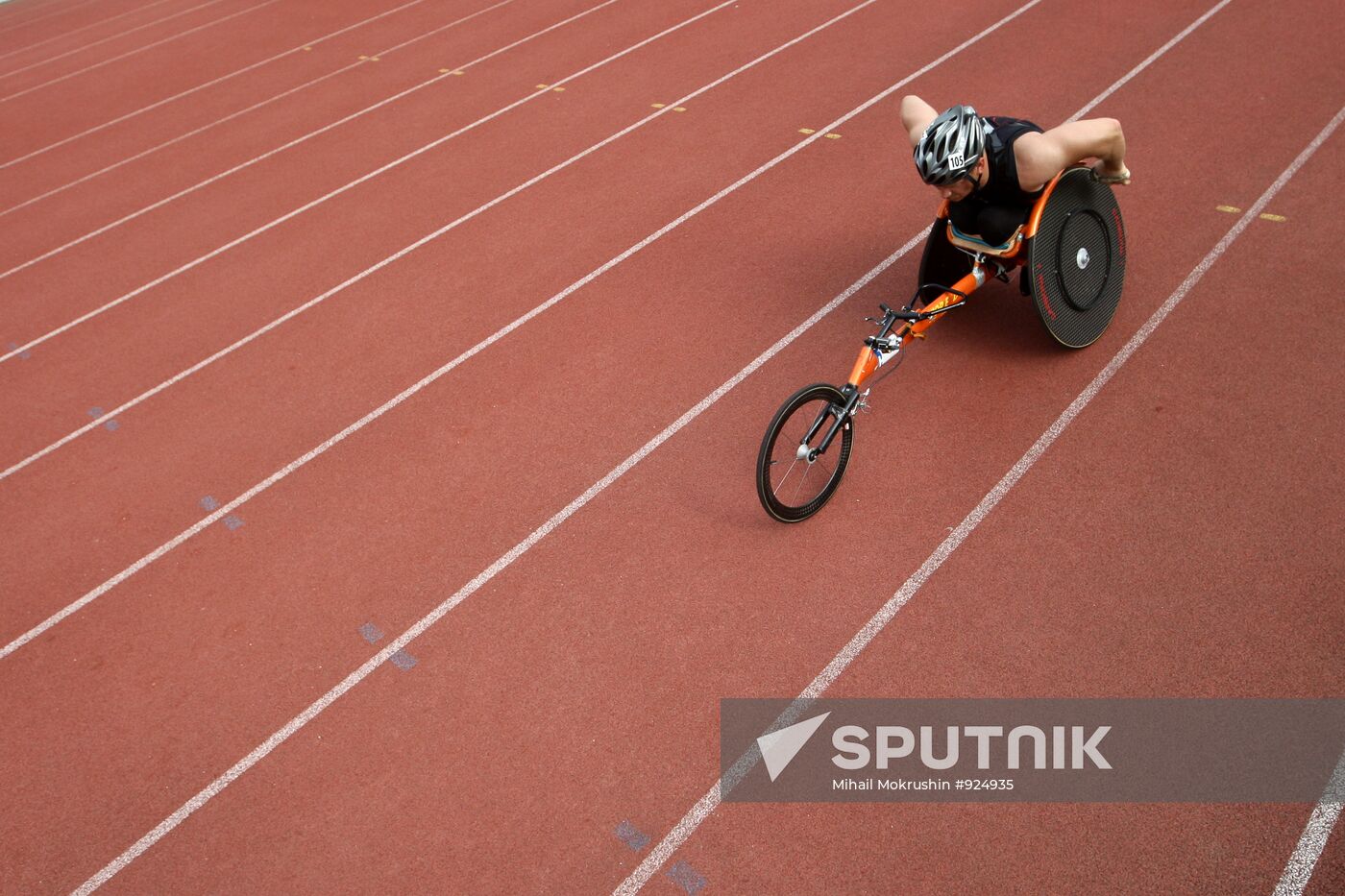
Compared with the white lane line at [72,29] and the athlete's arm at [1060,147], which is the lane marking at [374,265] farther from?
the white lane line at [72,29]

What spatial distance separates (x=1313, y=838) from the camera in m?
3.50

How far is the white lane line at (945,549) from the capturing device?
376 cm

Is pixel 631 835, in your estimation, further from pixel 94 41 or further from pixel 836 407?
pixel 94 41

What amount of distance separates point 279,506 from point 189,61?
35.6 ft

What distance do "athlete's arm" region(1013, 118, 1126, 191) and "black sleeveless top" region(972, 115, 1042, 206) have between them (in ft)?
0.15

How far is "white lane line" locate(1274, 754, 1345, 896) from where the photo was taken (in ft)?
11.1

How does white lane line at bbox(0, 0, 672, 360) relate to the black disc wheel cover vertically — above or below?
above

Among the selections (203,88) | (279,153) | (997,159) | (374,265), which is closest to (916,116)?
(997,159)

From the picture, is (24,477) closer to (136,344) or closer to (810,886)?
(136,344)

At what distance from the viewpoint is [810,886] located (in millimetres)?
3580

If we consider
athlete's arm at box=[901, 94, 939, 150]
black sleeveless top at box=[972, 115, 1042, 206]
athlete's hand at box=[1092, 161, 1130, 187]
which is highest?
athlete's arm at box=[901, 94, 939, 150]

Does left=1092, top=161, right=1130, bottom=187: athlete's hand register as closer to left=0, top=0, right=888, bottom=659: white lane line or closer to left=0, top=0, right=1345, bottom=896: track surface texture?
left=0, top=0, right=1345, bottom=896: track surface texture

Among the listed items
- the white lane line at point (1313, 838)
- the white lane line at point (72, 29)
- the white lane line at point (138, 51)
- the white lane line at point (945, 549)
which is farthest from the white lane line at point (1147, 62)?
the white lane line at point (72, 29)

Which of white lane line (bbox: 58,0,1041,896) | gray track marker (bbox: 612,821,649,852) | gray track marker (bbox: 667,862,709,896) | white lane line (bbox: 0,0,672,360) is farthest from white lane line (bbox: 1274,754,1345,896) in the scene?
white lane line (bbox: 0,0,672,360)
